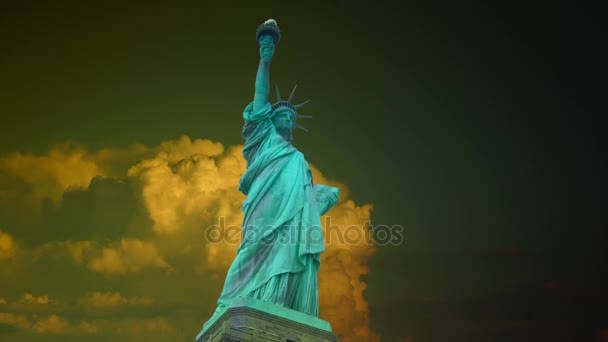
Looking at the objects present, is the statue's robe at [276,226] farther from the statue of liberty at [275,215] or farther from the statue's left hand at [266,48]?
the statue's left hand at [266,48]


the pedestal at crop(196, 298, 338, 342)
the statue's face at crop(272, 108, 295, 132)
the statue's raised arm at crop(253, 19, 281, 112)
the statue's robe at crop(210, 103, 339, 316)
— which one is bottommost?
the pedestal at crop(196, 298, 338, 342)

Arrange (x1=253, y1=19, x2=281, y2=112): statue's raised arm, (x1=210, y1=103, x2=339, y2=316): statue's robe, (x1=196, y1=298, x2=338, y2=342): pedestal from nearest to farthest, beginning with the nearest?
(x1=196, y1=298, x2=338, y2=342): pedestal → (x1=210, y1=103, x2=339, y2=316): statue's robe → (x1=253, y1=19, x2=281, y2=112): statue's raised arm

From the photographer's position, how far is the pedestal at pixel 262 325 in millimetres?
11859

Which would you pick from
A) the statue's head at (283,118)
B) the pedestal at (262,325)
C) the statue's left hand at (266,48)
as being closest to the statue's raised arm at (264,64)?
the statue's left hand at (266,48)

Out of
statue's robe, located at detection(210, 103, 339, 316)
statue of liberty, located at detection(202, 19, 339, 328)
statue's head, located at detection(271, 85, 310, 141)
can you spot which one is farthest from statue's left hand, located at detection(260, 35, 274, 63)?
statue's robe, located at detection(210, 103, 339, 316)

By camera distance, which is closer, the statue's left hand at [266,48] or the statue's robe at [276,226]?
the statue's robe at [276,226]

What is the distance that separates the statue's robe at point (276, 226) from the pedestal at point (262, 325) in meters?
0.47

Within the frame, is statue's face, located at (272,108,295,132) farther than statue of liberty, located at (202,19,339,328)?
Yes

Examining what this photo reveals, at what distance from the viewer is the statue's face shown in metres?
16.2

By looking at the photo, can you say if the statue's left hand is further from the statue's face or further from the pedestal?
the pedestal

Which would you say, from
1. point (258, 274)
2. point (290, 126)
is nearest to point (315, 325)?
point (258, 274)

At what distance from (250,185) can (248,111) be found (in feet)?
6.35

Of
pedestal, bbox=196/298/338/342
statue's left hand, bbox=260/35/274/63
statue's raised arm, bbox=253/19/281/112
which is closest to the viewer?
pedestal, bbox=196/298/338/342

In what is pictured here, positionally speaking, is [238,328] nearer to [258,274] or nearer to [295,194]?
[258,274]
